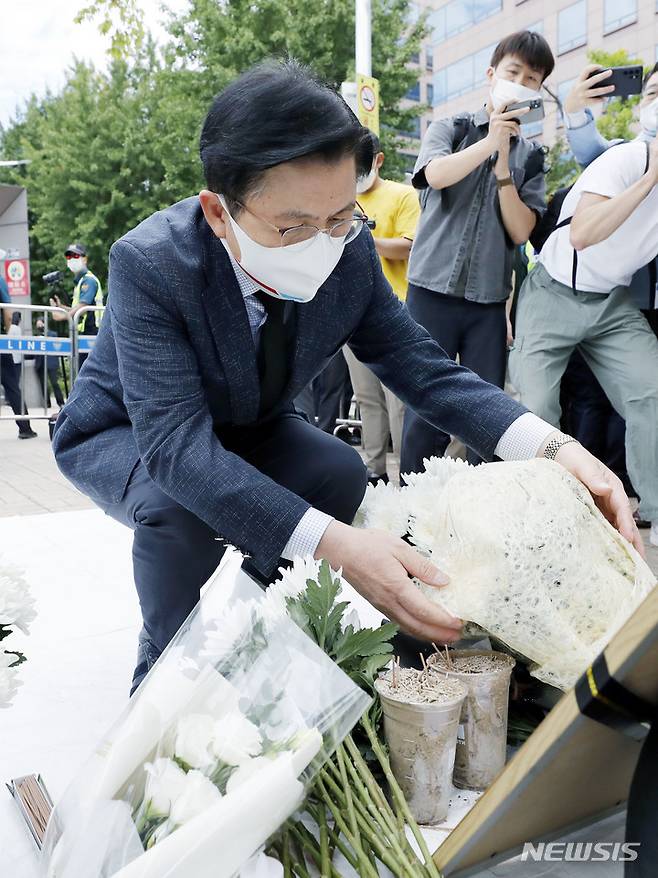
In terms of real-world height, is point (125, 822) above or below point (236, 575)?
below

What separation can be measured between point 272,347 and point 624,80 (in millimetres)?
2341

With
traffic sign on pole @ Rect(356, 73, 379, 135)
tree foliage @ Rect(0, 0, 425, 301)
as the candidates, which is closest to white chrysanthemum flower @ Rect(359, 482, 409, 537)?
traffic sign on pole @ Rect(356, 73, 379, 135)

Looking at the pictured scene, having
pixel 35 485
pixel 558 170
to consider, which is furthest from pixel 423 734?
pixel 558 170

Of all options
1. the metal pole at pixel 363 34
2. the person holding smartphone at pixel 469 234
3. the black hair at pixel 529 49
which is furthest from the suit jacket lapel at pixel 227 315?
the metal pole at pixel 363 34

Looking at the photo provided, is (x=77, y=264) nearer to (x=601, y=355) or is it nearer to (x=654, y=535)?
(x=601, y=355)

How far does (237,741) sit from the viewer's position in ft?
3.19

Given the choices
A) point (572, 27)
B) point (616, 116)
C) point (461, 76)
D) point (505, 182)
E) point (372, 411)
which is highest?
point (572, 27)

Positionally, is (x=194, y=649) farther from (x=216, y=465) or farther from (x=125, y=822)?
(x=216, y=465)

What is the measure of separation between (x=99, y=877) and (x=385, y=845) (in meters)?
0.39

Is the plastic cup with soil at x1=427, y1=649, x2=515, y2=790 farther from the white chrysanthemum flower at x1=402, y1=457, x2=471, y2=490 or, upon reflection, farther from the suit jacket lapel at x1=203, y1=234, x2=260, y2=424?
the suit jacket lapel at x1=203, y1=234, x2=260, y2=424

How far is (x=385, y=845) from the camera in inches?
44.7

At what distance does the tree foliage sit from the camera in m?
14.7

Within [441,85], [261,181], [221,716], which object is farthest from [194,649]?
[441,85]

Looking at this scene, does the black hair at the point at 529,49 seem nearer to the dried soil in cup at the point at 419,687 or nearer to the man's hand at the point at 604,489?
the man's hand at the point at 604,489
